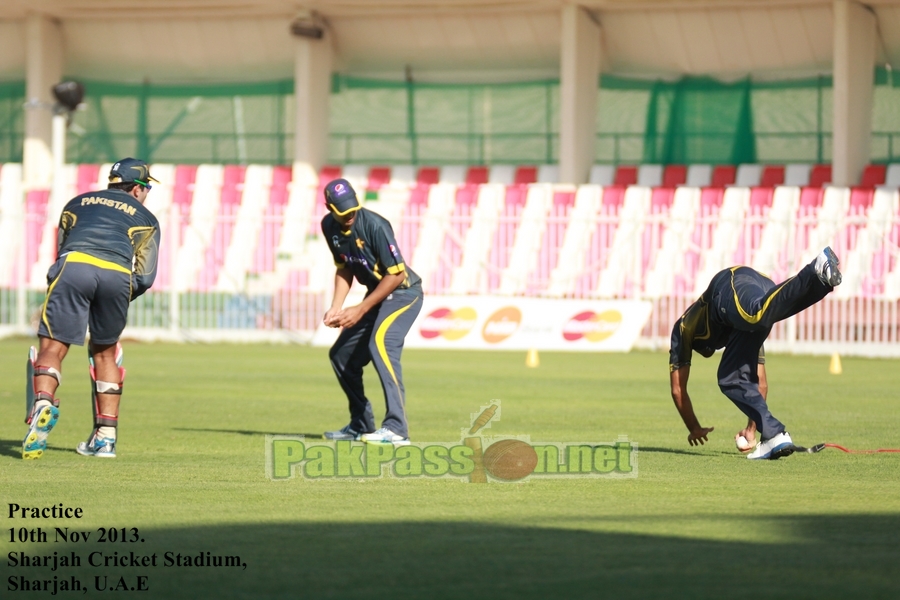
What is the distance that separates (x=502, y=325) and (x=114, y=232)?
1522 centimetres

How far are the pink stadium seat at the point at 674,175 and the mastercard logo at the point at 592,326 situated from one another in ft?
24.1

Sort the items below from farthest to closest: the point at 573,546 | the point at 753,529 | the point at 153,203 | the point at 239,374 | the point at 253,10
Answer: the point at 253,10 < the point at 153,203 < the point at 239,374 < the point at 753,529 < the point at 573,546

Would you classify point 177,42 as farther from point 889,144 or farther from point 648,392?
point 648,392

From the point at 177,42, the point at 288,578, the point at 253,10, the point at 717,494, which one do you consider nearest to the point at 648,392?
the point at 717,494

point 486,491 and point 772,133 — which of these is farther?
point 772,133

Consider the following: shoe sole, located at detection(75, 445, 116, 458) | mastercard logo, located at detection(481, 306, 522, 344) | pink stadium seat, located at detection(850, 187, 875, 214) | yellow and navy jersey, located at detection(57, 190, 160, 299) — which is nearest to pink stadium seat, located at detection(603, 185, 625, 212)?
pink stadium seat, located at detection(850, 187, 875, 214)

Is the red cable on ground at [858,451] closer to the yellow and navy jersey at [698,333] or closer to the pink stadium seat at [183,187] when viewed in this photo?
the yellow and navy jersey at [698,333]

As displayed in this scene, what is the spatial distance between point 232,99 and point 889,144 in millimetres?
15306

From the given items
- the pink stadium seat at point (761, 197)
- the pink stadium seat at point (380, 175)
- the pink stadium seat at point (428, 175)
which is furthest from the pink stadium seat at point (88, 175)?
the pink stadium seat at point (761, 197)

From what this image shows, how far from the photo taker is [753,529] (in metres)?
6.79

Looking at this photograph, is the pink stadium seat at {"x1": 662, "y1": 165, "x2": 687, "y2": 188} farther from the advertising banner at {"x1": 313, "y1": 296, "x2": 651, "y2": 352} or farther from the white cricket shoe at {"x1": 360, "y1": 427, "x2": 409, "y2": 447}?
the white cricket shoe at {"x1": 360, "y1": 427, "x2": 409, "y2": 447}

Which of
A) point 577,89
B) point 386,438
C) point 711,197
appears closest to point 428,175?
point 577,89

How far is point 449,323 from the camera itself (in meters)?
24.7

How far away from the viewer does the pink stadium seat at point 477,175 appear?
33031 millimetres
